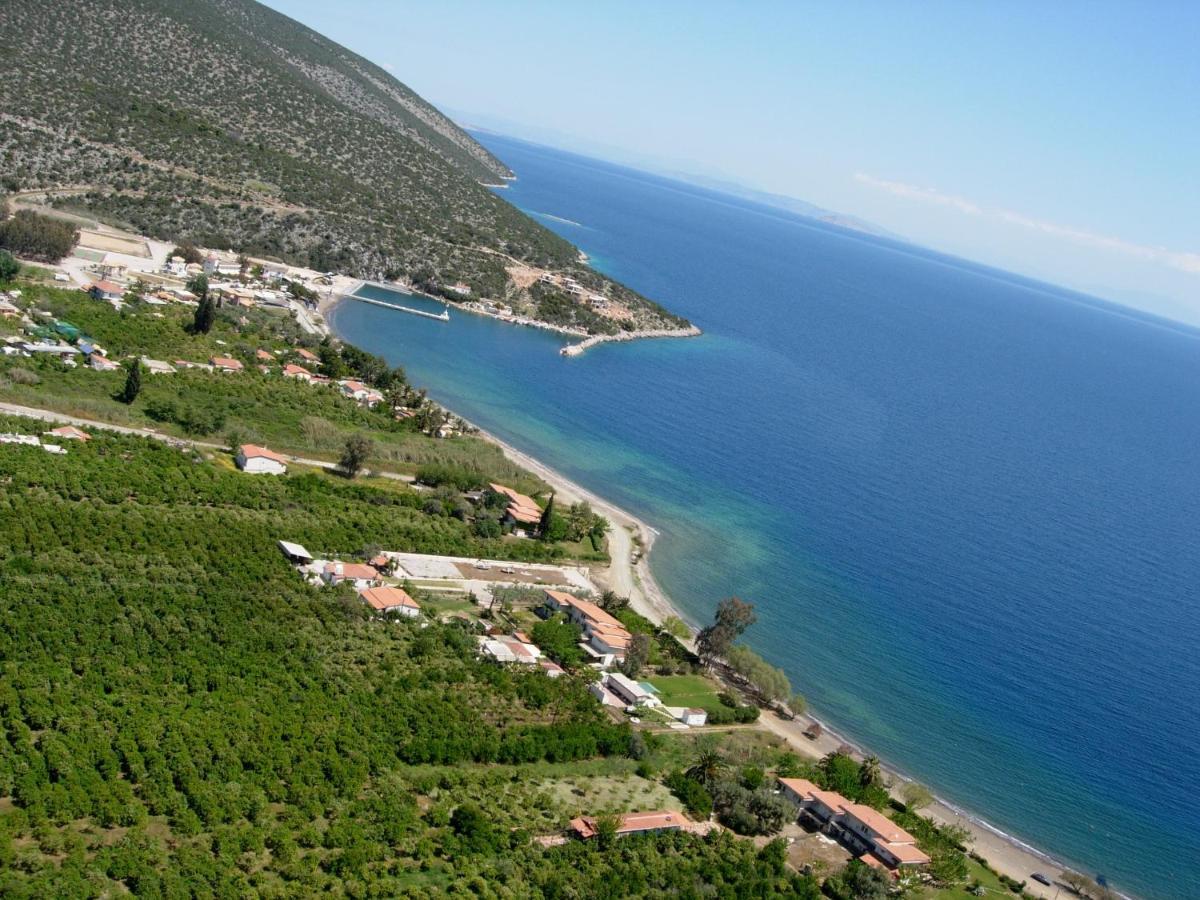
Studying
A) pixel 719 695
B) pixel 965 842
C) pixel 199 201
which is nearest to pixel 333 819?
pixel 719 695

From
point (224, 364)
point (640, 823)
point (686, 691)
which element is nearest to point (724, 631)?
point (686, 691)

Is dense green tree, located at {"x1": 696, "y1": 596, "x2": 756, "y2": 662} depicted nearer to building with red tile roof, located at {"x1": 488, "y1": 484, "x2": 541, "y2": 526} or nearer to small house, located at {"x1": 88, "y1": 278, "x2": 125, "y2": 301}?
building with red tile roof, located at {"x1": 488, "y1": 484, "x2": 541, "y2": 526}

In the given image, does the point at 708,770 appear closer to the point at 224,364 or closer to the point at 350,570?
the point at 350,570

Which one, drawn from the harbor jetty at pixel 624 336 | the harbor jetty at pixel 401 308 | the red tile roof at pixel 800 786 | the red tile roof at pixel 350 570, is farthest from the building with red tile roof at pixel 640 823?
the harbor jetty at pixel 401 308


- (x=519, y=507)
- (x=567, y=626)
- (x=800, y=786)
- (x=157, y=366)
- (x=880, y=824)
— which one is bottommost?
(x=800, y=786)

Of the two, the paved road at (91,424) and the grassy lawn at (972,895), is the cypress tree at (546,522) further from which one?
the grassy lawn at (972,895)
